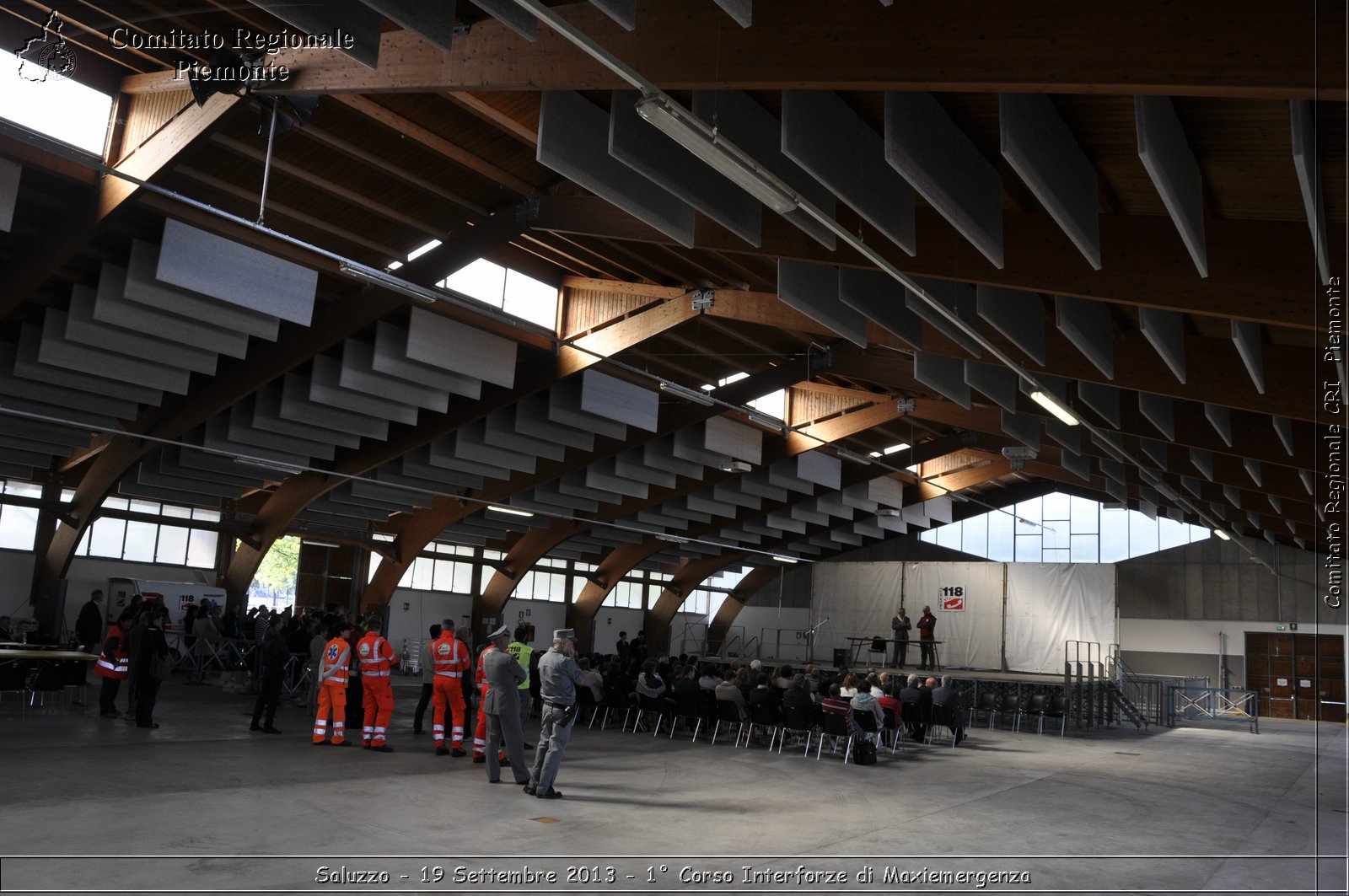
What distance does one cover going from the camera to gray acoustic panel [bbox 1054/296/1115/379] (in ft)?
30.7

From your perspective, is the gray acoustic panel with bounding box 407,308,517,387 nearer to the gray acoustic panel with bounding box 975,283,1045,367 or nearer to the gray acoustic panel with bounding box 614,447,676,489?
the gray acoustic panel with bounding box 614,447,676,489

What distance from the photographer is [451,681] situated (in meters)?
10.6

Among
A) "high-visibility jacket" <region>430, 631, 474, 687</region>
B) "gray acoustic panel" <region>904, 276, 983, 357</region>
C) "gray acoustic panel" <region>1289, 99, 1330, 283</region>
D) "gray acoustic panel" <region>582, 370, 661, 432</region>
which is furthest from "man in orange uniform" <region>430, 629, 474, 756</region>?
"gray acoustic panel" <region>1289, 99, 1330, 283</region>

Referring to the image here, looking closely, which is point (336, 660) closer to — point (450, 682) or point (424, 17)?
point (450, 682)

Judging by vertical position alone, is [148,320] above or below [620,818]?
above

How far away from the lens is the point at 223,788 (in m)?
7.98

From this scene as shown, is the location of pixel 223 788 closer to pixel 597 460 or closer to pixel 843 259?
pixel 843 259

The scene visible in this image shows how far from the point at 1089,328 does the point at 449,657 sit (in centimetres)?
774

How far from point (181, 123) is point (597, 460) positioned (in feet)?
37.9

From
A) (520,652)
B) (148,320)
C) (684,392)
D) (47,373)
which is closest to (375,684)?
(520,652)

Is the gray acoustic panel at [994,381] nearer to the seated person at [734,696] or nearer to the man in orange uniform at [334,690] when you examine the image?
the seated person at [734,696]

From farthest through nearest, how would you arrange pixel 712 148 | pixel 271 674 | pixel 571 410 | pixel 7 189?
pixel 571 410 → pixel 271 674 → pixel 7 189 → pixel 712 148

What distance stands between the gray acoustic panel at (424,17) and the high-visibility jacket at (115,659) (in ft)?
32.0

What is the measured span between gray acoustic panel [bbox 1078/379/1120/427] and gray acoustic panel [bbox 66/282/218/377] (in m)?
11.3
